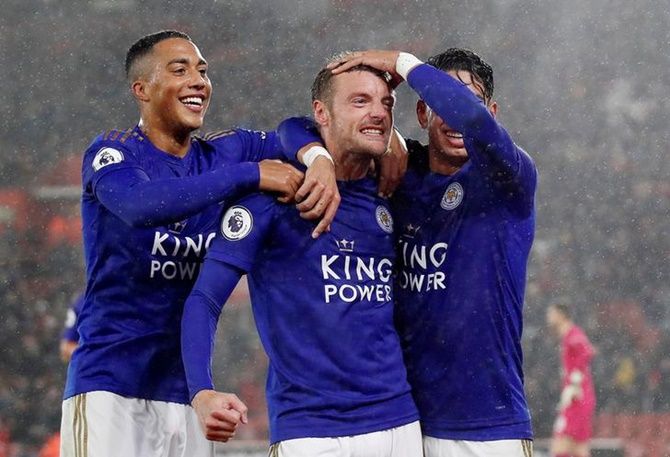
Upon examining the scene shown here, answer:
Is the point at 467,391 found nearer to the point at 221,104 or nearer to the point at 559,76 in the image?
the point at 221,104

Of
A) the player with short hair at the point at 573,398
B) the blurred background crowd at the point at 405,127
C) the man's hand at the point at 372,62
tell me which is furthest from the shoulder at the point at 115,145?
the blurred background crowd at the point at 405,127

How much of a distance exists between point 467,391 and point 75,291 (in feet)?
27.8

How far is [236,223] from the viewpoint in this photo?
9.03ft

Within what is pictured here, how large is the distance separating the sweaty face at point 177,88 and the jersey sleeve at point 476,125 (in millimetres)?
714

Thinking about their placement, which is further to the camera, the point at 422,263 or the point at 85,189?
the point at 85,189

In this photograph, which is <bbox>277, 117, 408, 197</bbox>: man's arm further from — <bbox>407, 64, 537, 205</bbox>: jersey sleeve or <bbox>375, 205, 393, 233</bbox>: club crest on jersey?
<bbox>407, 64, 537, 205</bbox>: jersey sleeve

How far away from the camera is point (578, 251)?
1163cm

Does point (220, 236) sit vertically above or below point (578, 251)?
below

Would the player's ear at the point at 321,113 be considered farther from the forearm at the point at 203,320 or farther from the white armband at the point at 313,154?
the forearm at the point at 203,320

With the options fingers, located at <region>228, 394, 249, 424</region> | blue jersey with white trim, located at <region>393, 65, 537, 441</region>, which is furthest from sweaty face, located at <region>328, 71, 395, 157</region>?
fingers, located at <region>228, 394, 249, 424</region>

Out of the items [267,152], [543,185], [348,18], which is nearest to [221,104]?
[348,18]

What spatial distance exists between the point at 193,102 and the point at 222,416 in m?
1.18

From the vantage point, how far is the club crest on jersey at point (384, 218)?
2.91m

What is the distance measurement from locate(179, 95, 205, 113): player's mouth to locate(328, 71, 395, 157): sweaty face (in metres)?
0.51
